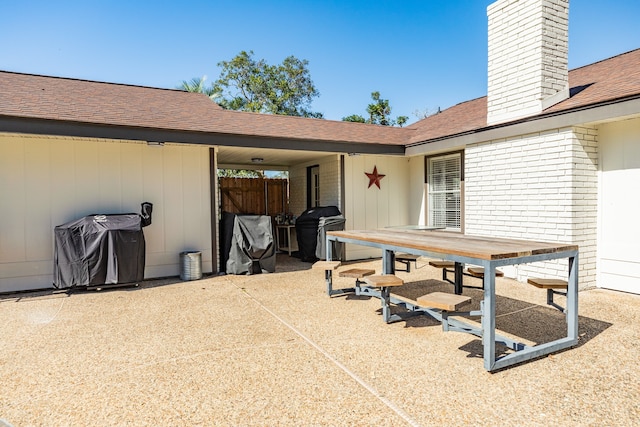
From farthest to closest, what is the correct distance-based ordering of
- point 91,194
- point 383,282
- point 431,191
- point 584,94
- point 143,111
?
point 431,191
point 143,111
point 91,194
point 584,94
point 383,282

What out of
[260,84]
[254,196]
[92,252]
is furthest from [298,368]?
[260,84]

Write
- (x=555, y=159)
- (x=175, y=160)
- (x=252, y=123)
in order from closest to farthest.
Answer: (x=555, y=159)
(x=175, y=160)
(x=252, y=123)

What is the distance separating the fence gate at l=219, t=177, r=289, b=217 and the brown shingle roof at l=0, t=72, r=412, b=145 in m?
2.42

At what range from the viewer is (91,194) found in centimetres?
647

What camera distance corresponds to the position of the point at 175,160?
→ 23.4ft

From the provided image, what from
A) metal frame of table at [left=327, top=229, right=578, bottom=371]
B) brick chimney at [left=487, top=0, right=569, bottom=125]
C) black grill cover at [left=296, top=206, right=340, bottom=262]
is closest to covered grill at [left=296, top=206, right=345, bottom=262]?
black grill cover at [left=296, top=206, right=340, bottom=262]

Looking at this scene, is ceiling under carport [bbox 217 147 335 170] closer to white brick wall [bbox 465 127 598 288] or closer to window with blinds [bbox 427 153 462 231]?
window with blinds [bbox 427 153 462 231]

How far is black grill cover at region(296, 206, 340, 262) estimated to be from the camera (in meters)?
8.60

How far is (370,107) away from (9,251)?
23031 millimetres

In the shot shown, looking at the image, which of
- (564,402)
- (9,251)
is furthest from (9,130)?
(564,402)

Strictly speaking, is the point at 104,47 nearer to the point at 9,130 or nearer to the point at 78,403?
the point at 9,130

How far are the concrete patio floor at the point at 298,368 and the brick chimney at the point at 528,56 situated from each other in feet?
10.7

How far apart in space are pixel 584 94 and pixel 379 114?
2076 centimetres

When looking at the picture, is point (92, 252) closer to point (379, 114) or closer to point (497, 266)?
point (497, 266)
